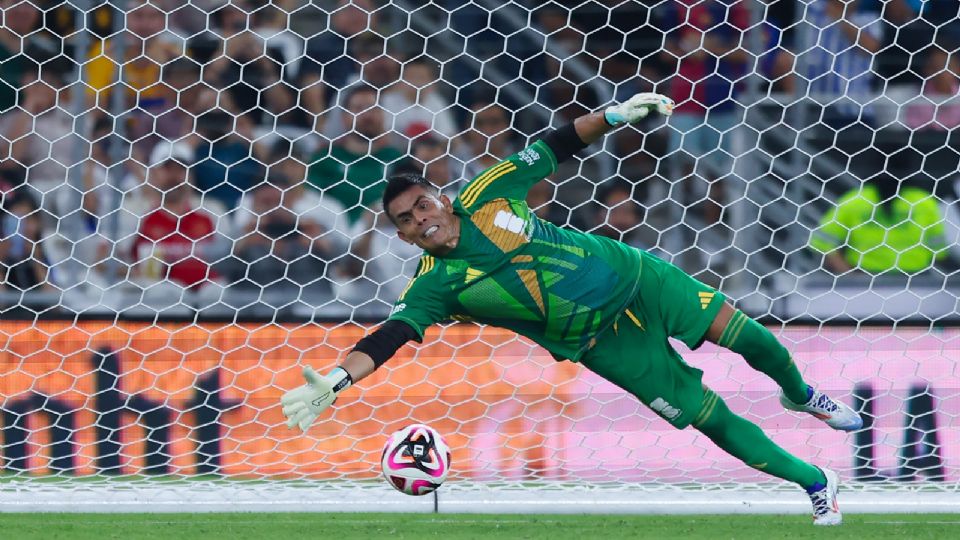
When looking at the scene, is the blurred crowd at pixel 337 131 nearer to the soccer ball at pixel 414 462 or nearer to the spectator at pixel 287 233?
the spectator at pixel 287 233

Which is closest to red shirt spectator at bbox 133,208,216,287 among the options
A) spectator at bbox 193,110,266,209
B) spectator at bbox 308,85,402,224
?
spectator at bbox 193,110,266,209

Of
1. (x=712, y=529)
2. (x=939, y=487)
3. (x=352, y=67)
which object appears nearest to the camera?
(x=712, y=529)

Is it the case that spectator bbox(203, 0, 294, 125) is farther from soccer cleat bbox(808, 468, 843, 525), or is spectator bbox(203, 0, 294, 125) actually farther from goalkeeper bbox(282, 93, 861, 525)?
soccer cleat bbox(808, 468, 843, 525)

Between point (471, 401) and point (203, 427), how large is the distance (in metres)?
1.13

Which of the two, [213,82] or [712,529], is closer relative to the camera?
[712,529]

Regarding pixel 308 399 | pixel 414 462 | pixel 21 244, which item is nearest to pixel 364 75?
pixel 21 244

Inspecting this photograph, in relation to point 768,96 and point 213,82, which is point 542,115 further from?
point 213,82

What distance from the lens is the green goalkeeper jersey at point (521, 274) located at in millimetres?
4426

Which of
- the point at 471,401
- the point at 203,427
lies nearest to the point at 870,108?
the point at 471,401

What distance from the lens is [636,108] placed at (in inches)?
179

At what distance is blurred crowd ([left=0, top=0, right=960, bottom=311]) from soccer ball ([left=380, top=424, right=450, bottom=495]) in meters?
2.04

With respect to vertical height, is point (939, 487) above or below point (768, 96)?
below

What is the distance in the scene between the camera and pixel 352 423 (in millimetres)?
6062

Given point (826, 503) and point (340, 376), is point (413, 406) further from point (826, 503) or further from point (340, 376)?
point (340, 376)
